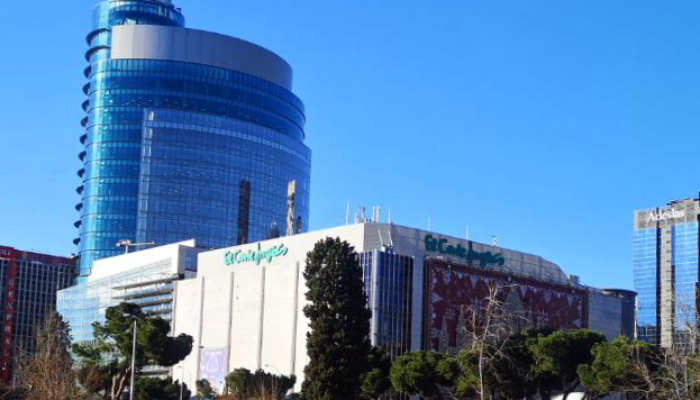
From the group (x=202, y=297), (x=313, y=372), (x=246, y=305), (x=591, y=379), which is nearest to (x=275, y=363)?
(x=246, y=305)

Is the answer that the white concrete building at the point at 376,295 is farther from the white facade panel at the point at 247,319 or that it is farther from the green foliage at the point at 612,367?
the green foliage at the point at 612,367

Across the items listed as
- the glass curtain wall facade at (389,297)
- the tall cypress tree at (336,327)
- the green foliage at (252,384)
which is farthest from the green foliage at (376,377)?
the glass curtain wall facade at (389,297)

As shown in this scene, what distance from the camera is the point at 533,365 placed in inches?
4454

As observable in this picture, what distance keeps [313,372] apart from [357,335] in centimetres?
577

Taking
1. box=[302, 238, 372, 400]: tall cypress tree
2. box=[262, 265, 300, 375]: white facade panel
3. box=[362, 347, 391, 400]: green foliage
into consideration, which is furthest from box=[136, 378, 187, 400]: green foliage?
box=[302, 238, 372, 400]: tall cypress tree

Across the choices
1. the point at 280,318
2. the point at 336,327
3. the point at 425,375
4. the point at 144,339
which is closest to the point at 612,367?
the point at 425,375

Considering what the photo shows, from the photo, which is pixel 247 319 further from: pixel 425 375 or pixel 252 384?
pixel 425 375

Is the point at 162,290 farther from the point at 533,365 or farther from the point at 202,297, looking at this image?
the point at 533,365

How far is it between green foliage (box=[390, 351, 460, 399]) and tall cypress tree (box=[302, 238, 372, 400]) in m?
4.12

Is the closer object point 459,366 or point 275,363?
point 459,366

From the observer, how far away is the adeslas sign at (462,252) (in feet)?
491

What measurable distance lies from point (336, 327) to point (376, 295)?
2877 cm

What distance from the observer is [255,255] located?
15825 cm

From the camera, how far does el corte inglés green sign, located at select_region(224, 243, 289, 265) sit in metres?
154
